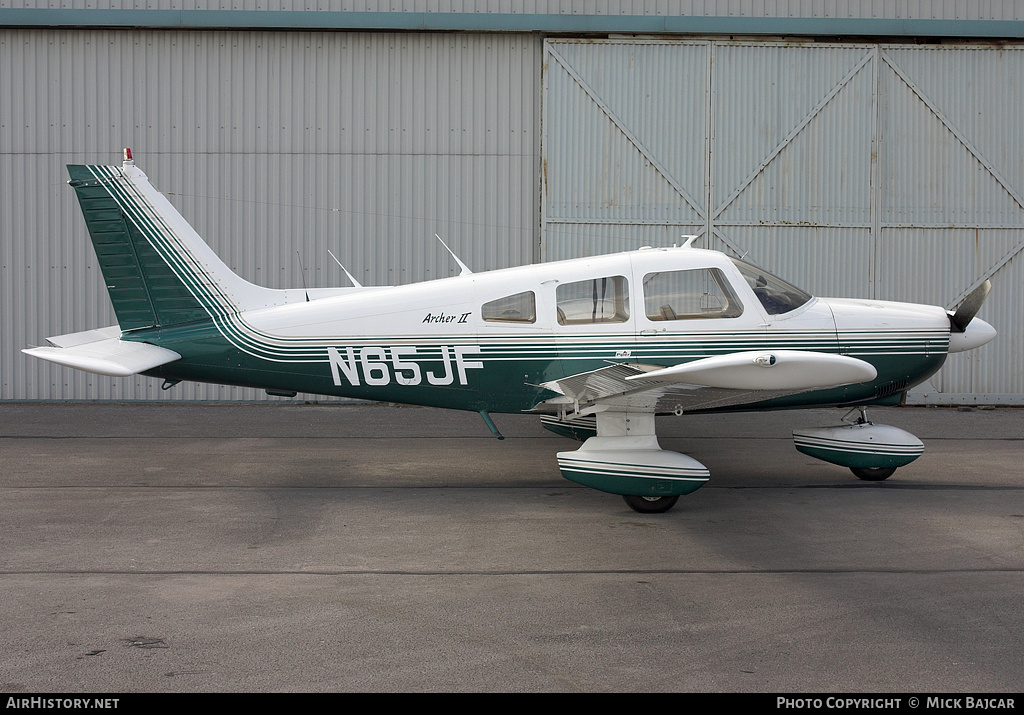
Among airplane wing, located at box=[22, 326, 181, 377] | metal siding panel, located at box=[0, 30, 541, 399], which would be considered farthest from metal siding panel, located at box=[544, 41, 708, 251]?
airplane wing, located at box=[22, 326, 181, 377]

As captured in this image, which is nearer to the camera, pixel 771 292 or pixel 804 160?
pixel 771 292

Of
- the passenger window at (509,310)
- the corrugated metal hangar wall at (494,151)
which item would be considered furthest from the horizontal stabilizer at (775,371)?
the corrugated metal hangar wall at (494,151)

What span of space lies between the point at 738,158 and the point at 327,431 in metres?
7.85

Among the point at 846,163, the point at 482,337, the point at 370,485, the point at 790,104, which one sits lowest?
the point at 370,485

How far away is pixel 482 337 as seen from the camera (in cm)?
777

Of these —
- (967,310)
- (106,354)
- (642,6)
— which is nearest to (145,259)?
(106,354)

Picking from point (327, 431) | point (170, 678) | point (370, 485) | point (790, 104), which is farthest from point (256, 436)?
point (790, 104)

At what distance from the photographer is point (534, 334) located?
7.75 m

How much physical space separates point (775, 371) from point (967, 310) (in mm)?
2757

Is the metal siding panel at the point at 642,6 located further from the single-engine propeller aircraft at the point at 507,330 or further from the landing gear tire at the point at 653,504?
the landing gear tire at the point at 653,504

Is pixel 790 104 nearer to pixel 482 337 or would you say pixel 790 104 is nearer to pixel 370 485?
pixel 482 337

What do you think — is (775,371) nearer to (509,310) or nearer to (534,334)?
(534,334)

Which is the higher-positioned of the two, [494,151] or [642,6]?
[642,6]

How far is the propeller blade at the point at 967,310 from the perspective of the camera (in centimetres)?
760
